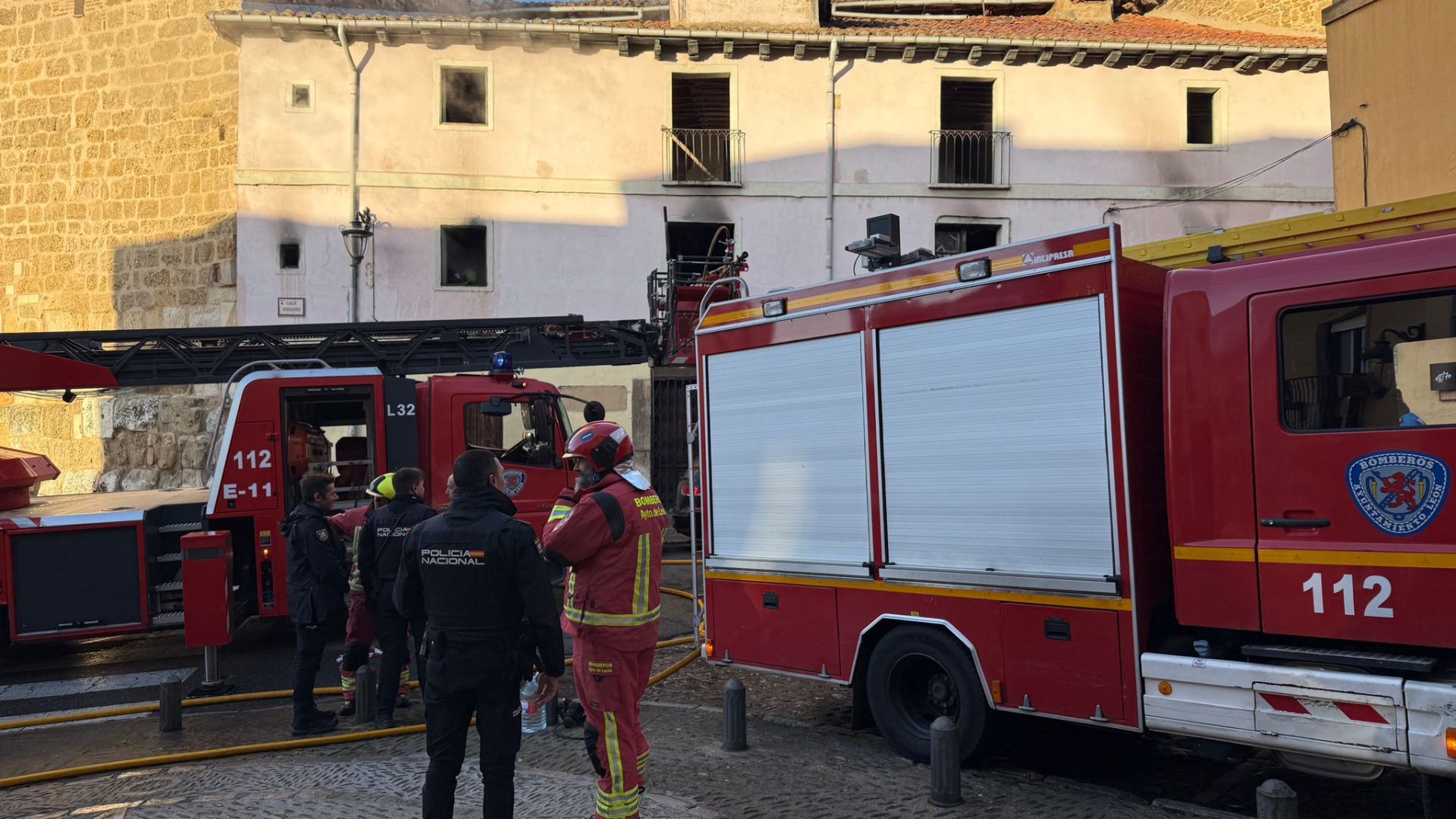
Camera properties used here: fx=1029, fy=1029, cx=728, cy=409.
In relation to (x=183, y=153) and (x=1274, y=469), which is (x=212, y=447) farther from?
(x=183, y=153)

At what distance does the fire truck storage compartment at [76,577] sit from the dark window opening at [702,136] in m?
12.8

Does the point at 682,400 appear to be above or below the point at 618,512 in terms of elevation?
above

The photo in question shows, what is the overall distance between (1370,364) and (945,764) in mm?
2564

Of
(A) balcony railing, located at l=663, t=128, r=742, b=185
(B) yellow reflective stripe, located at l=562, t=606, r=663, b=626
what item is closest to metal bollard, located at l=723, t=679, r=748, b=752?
(B) yellow reflective stripe, located at l=562, t=606, r=663, b=626

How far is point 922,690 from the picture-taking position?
572 cm

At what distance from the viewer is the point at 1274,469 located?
4.45m

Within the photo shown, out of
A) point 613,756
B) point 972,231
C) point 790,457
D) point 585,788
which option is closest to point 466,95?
point 972,231

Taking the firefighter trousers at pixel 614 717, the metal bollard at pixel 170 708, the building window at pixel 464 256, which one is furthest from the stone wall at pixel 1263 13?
the metal bollard at pixel 170 708

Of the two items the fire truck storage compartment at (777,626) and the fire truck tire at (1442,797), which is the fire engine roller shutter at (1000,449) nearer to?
the fire truck storage compartment at (777,626)

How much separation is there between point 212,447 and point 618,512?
266 inches

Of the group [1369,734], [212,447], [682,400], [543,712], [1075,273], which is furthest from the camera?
[682,400]

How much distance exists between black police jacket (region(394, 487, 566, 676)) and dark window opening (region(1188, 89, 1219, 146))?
64.0 feet

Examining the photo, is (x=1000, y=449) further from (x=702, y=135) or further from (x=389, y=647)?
(x=702, y=135)

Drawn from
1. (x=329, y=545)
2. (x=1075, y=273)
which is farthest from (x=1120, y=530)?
(x=329, y=545)
